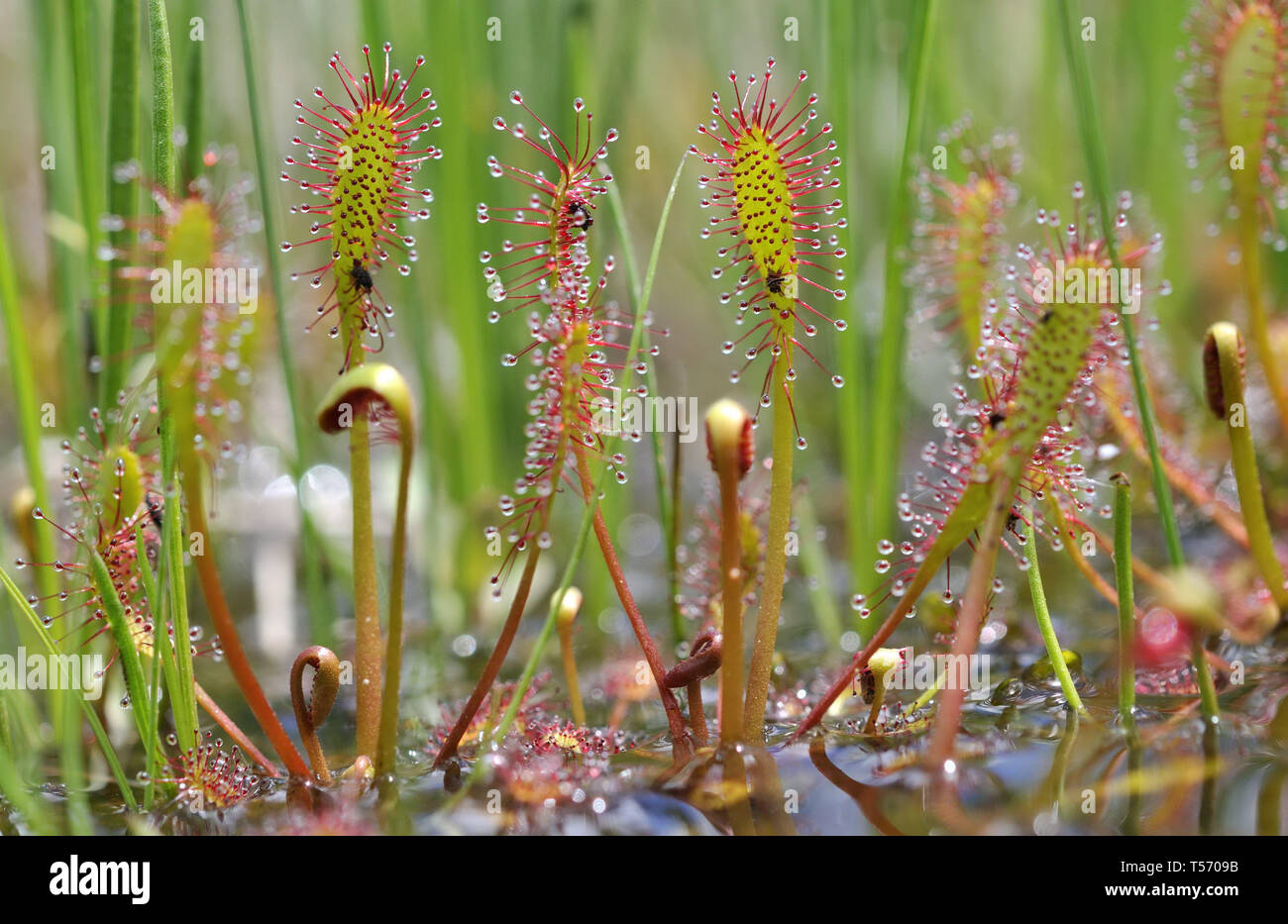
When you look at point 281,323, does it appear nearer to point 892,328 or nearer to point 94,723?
point 94,723

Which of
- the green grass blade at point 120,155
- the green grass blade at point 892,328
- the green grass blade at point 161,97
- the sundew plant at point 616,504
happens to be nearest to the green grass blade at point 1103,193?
the sundew plant at point 616,504

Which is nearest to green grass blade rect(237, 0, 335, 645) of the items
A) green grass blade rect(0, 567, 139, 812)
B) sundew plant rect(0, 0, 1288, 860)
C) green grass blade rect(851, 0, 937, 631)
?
sundew plant rect(0, 0, 1288, 860)

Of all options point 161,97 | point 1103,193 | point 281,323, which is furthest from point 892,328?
point 161,97

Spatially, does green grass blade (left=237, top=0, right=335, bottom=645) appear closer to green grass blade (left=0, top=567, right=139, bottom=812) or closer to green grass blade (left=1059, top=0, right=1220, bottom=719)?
green grass blade (left=0, top=567, right=139, bottom=812)

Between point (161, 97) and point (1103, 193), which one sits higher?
point (161, 97)

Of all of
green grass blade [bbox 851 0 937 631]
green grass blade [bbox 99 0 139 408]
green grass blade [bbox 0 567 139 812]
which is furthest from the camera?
green grass blade [bbox 851 0 937 631]

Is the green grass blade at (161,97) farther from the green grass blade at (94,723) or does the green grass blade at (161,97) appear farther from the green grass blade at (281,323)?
the green grass blade at (94,723)

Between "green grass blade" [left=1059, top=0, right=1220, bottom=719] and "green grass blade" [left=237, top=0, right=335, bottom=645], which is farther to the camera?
"green grass blade" [left=237, top=0, right=335, bottom=645]

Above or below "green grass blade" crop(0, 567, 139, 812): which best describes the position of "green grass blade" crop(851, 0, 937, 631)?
above
